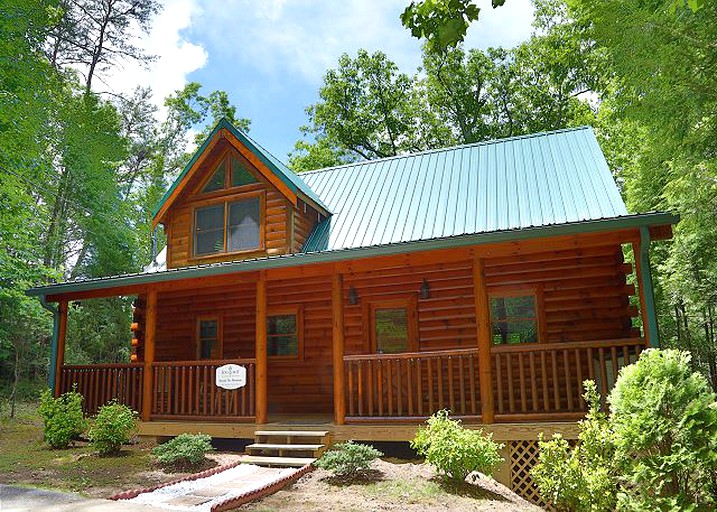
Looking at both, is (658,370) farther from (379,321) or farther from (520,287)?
(379,321)

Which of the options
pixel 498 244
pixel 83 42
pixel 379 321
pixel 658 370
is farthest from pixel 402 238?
pixel 83 42

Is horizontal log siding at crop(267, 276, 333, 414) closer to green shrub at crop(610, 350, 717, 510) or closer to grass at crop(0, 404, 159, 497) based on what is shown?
grass at crop(0, 404, 159, 497)

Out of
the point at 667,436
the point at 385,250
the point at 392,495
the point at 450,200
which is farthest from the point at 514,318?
the point at 667,436

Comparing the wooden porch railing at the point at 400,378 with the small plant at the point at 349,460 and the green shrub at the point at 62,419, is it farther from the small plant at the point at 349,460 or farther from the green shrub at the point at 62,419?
the green shrub at the point at 62,419

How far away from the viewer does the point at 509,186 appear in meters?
→ 12.8

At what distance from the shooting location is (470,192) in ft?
43.2

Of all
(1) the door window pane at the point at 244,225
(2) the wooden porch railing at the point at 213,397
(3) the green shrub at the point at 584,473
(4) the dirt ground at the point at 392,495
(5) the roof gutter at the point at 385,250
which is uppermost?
(1) the door window pane at the point at 244,225

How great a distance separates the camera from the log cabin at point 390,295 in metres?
9.37

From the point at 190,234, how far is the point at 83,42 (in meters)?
19.0

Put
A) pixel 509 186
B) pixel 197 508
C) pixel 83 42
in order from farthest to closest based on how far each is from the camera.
A: 1. pixel 83 42
2. pixel 509 186
3. pixel 197 508

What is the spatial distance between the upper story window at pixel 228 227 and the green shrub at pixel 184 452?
4891 mm

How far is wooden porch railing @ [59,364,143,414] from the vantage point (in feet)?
40.3

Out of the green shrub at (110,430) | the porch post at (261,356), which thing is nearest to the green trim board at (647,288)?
the porch post at (261,356)

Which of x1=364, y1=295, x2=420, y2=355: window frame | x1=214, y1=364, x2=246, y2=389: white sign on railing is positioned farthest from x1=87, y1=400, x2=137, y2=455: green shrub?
x1=364, y1=295, x2=420, y2=355: window frame
